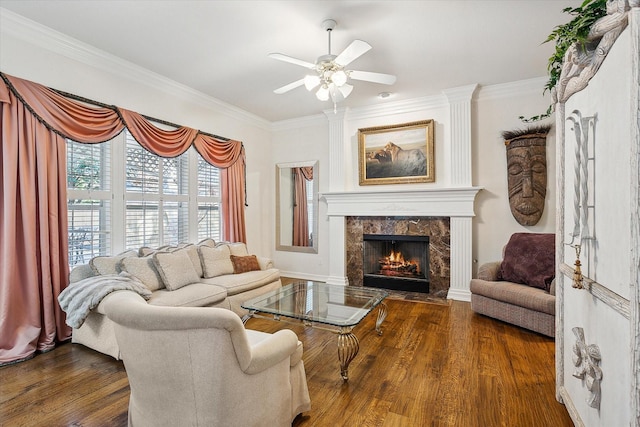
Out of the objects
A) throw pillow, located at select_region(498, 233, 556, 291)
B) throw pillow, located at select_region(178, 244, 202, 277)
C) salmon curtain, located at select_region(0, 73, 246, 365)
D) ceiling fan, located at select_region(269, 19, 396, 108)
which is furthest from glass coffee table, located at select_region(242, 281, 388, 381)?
ceiling fan, located at select_region(269, 19, 396, 108)

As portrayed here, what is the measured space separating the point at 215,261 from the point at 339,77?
2.58 meters

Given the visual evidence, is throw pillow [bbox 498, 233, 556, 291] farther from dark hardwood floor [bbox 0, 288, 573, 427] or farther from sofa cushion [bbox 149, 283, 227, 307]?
sofa cushion [bbox 149, 283, 227, 307]

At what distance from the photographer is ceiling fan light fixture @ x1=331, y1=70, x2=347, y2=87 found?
2.72 metres

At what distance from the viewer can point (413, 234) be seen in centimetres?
468

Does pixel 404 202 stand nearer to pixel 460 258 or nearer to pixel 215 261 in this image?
pixel 460 258

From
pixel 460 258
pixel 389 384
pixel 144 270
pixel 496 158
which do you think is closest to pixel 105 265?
pixel 144 270

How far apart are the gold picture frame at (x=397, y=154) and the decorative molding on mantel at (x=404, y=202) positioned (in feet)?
0.83

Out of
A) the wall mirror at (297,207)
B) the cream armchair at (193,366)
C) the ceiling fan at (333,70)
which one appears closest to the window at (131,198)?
the wall mirror at (297,207)

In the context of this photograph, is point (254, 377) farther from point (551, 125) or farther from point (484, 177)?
point (551, 125)

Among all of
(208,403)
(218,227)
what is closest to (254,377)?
(208,403)

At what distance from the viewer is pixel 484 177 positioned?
4.31 m

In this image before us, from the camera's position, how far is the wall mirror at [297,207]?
219 inches

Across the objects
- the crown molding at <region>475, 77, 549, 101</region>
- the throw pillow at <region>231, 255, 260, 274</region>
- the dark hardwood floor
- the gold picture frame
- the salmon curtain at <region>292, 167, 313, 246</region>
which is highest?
the crown molding at <region>475, 77, 549, 101</region>

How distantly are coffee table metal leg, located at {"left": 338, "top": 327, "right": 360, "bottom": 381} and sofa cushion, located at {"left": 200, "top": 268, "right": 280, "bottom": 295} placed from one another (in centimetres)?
163
